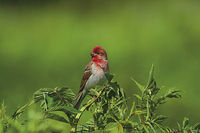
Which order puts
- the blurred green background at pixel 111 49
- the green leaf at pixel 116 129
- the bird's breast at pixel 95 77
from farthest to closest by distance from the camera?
1. the blurred green background at pixel 111 49
2. the bird's breast at pixel 95 77
3. the green leaf at pixel 116 129

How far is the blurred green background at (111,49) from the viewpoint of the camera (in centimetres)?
207

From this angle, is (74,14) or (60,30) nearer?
(60,30)

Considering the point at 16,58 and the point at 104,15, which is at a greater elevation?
the point at 104,15

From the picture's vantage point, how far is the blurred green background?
2.07m

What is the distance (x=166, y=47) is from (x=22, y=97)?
97cm

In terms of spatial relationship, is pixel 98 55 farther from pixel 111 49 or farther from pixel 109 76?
pixel 111 49

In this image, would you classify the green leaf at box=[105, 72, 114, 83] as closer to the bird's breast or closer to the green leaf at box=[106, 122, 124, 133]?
the green leaf at box=[106, 122, 124, 133]

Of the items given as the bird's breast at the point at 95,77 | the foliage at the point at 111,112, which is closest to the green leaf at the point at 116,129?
the foliage at the point at 111,112

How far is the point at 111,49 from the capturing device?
7.74ft

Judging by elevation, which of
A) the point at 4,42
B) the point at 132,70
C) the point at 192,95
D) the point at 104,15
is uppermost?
the point at 104,15

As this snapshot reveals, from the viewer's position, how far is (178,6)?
3244 mm

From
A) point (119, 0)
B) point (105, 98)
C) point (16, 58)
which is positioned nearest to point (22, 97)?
point (16, 58)

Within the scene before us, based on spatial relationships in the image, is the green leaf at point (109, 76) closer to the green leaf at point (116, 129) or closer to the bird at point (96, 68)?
the green leaf at point (116, 129)

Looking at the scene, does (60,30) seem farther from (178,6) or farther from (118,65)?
(178,6)
